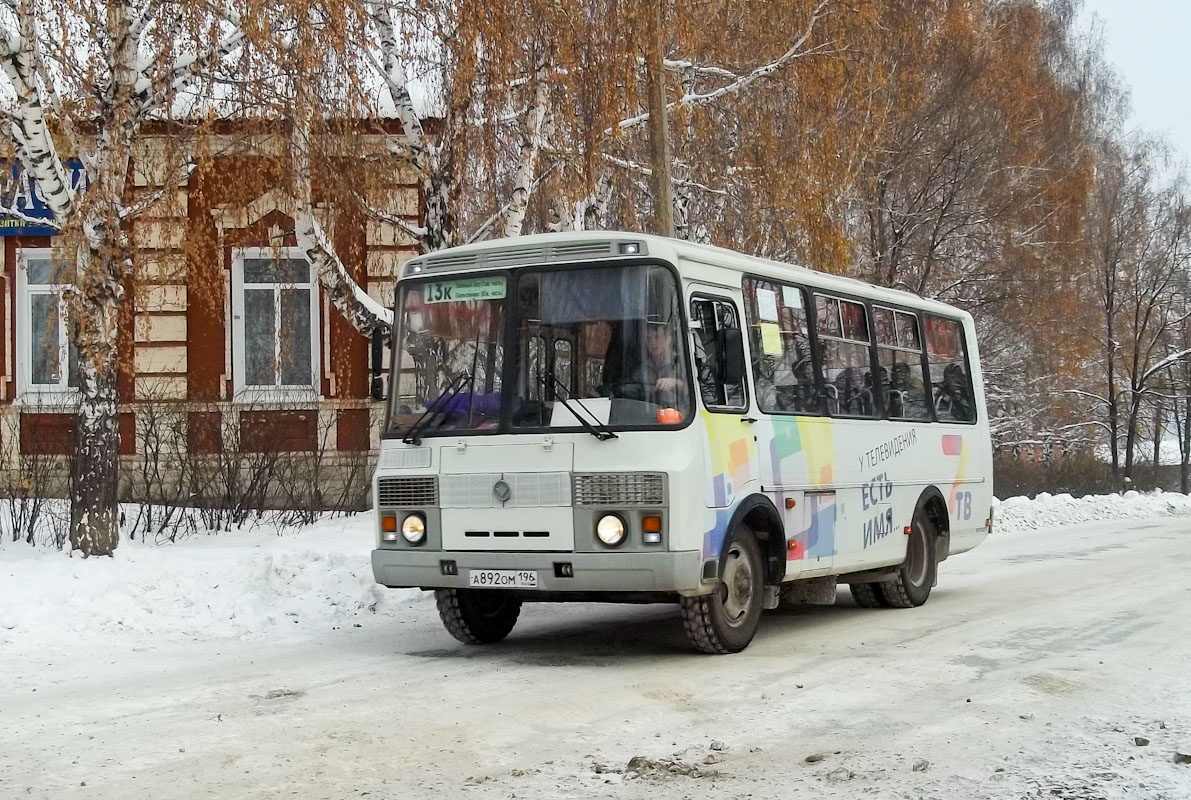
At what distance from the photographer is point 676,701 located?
8352 mm

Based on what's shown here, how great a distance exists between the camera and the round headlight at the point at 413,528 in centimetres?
1019

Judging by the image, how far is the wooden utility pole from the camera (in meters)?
17.0

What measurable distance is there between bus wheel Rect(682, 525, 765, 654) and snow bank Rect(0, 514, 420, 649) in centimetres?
331

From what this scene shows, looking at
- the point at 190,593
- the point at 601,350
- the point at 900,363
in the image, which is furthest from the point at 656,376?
the point at 190,593

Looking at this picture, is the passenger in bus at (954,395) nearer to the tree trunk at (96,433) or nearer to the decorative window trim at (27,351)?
the tree trunk at (96,433)

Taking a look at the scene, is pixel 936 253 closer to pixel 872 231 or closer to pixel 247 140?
pixel 872 231

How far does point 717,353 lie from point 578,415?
1097 mm

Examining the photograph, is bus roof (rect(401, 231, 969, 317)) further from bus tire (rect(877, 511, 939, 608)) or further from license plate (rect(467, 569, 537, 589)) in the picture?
bus tire (rect(877, 511, 939, 608))

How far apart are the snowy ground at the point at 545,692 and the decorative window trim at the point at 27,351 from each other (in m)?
9.31

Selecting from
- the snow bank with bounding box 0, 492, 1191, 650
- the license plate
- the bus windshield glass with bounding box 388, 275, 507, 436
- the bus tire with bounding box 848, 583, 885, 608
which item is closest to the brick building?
the snow bank with bounding box 0, 492, 1191, 650

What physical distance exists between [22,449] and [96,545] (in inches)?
117

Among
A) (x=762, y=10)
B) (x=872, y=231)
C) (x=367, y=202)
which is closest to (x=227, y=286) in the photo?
(x=367, y=202)

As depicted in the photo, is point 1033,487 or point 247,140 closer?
point 247,140

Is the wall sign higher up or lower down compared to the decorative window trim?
higher up
